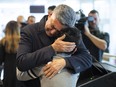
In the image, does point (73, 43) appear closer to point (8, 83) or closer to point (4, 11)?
point (8, 83)

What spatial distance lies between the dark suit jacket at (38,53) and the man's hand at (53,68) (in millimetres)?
23

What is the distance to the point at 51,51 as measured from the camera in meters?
0.95

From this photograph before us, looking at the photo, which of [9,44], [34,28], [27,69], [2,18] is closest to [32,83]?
[27,69]

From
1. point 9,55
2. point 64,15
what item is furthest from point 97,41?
point 64,15

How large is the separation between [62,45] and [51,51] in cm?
6

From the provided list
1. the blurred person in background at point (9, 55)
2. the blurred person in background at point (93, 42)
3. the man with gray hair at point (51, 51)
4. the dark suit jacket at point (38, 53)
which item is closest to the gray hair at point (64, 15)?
the man with gray hair at point (51, 51)

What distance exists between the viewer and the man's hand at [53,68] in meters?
0.96

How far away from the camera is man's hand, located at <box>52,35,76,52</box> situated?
0.93 meters

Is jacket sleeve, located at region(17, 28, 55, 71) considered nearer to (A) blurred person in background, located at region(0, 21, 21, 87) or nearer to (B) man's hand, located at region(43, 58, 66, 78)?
(B) man's hand, located at region(43, 58, 66, 78)

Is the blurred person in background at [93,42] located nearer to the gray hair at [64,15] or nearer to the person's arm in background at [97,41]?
the person's arm in background at [97,41]

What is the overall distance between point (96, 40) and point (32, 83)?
110 cm

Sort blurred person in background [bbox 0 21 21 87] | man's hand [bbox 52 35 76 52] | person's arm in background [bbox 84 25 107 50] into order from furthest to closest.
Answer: blurred person in background [bbox 0 21 21 87], person's arm in background [bbox 84 25 107 50], man's hand [bbox 52 35 76 52]

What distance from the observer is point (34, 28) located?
1064 mm

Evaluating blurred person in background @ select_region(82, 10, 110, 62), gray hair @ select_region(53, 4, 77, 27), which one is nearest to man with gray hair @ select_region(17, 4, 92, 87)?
gray hair @ select_region(53, 4, 77, 27)
